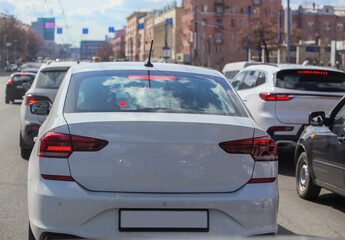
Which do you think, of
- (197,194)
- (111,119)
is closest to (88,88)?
(111,119)

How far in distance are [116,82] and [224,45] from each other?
9792 cm

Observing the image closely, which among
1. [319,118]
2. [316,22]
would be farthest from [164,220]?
[316,22]

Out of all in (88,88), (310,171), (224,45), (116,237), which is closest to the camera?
(116,237)

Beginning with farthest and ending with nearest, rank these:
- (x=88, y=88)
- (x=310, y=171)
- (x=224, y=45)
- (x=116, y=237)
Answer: (x=224, y=45) → (x=310, y=171) → (x=88, y=88) → (x=116, y=237)

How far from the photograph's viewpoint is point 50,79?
9461 mm

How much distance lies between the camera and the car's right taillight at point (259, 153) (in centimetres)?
335

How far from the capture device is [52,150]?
329 cm

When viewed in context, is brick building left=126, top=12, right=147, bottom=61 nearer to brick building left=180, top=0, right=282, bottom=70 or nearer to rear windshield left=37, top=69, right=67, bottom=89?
brick building left=180, top=0, right=282, bottom=70

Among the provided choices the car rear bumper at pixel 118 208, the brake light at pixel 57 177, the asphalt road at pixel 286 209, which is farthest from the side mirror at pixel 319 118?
the brake light at pixel 57 177

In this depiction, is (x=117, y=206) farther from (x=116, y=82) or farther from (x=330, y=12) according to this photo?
(x=330, y=12)

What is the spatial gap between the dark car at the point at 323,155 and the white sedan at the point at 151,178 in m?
2.47

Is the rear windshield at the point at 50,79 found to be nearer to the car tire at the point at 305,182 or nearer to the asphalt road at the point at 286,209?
the asphalt road at the point at 286,209

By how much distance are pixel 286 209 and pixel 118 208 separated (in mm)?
3470

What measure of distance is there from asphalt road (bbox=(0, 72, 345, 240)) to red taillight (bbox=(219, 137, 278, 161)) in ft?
4.49
